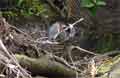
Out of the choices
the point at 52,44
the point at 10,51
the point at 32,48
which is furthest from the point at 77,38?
the point at 10,51

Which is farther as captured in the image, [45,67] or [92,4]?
[92,4]

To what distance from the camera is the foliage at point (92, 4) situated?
12.5ft

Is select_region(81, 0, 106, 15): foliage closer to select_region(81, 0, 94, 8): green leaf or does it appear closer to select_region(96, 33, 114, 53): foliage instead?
select_region(81, 0, 94, 8): green leaf

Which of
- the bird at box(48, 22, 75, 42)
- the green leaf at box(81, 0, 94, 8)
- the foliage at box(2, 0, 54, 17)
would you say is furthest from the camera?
the foliage at box(2, 0, 54, 17)

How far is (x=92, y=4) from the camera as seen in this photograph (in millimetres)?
3908

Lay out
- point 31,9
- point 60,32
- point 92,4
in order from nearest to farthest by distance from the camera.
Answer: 1. point 60,32
2. point 92,4
3. point 31,9

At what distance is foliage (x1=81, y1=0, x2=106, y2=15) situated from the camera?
3.82 meters

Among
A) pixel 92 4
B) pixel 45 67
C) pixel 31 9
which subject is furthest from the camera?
pixel 31 9

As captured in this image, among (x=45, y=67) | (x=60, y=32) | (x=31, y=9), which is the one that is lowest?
(x=45, y=67)

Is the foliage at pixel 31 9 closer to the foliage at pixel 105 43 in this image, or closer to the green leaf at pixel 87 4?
the green leaf at pixel 87 4

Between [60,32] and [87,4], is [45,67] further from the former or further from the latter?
[87,4]

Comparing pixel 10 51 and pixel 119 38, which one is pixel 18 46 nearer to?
pixel 10 51

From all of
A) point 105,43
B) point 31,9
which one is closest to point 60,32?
point 105,43

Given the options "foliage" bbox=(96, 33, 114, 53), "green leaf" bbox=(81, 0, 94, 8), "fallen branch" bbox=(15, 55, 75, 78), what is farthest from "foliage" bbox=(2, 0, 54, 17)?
"fallen branch" bbox=(15, 55, 75, 78)
